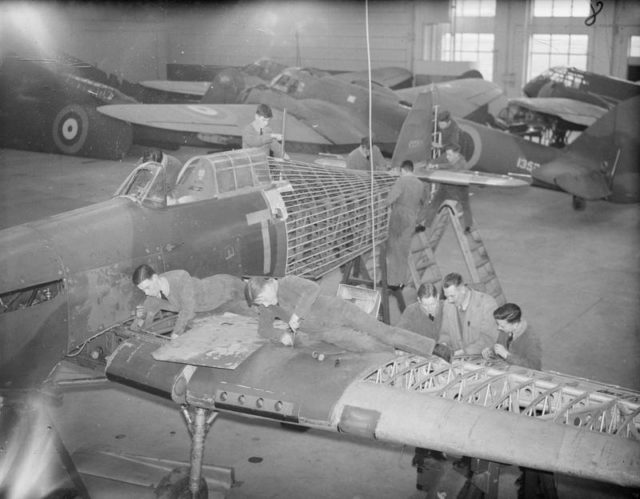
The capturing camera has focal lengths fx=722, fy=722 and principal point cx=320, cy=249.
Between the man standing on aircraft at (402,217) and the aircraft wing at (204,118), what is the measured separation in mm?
6851

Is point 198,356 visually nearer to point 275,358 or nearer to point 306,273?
point 275,358

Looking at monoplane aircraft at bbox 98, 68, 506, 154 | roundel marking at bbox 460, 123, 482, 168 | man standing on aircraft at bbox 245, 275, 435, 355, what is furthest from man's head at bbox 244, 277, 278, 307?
monoplane aircraft at bbox 98, 68, 506, 154

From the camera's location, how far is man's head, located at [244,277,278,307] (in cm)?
468

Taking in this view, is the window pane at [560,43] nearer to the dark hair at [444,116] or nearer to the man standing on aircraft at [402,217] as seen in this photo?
the dark hair at [444,116]

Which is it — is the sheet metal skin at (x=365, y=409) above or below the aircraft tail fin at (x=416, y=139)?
below

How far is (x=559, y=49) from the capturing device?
73.2ft

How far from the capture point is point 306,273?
690 centimetres

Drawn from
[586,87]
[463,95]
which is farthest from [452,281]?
[586,87]

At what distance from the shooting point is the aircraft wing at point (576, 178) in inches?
496

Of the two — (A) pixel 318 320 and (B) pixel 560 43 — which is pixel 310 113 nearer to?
(B) pixel 560 43

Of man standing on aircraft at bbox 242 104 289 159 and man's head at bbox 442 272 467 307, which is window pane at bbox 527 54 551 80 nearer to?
man standing on aircraft at bbox 242 104 289 159

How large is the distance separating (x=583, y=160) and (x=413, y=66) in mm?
9205

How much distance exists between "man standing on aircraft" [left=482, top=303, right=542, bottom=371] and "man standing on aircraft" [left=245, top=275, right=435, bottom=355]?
74 centimetres

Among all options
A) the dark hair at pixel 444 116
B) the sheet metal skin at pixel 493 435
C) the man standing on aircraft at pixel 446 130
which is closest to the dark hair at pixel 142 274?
the sheet metal skin at pixel 493 435
